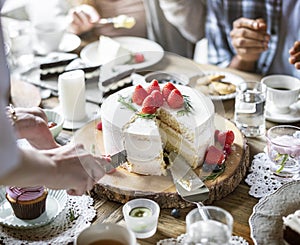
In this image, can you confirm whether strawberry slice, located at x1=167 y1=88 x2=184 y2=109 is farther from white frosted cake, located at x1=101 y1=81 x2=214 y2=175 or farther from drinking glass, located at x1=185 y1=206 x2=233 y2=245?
drinking glass, located at x1=185 y1=206 x2=233 y2=245

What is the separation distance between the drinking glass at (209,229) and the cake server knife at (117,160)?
16.7 inches

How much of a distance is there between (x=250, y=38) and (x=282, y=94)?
47 cm

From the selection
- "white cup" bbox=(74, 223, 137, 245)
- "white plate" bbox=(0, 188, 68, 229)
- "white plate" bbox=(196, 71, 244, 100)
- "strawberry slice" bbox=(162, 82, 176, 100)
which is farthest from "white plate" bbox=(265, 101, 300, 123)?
"white cup" bbox=(74, 223, 137, 245)

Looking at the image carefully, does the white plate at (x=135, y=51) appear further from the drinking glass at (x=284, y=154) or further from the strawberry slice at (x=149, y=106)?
the drinking glass at (x=284, y=154)

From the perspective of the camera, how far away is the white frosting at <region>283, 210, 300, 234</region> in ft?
4.41

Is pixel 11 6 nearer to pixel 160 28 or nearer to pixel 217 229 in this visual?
pixel 160 28

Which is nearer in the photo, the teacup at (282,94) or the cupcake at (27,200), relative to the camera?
the cupcake at (27,200)

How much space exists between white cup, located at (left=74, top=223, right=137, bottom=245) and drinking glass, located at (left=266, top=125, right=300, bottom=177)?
620 mm

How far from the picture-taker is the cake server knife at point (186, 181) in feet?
5.18

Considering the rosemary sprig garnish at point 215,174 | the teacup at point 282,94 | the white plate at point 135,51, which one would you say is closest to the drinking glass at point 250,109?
the teacup at point 282,94

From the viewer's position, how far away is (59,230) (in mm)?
1486

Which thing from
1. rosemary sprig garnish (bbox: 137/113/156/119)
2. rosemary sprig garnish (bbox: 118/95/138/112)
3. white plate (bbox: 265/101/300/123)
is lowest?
white plate (bbox: 265/101/300/123)

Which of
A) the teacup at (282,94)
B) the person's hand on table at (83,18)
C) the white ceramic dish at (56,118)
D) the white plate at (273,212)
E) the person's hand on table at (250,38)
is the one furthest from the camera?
the person's hand on table at (83,18)

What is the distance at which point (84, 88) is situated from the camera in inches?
81.5
